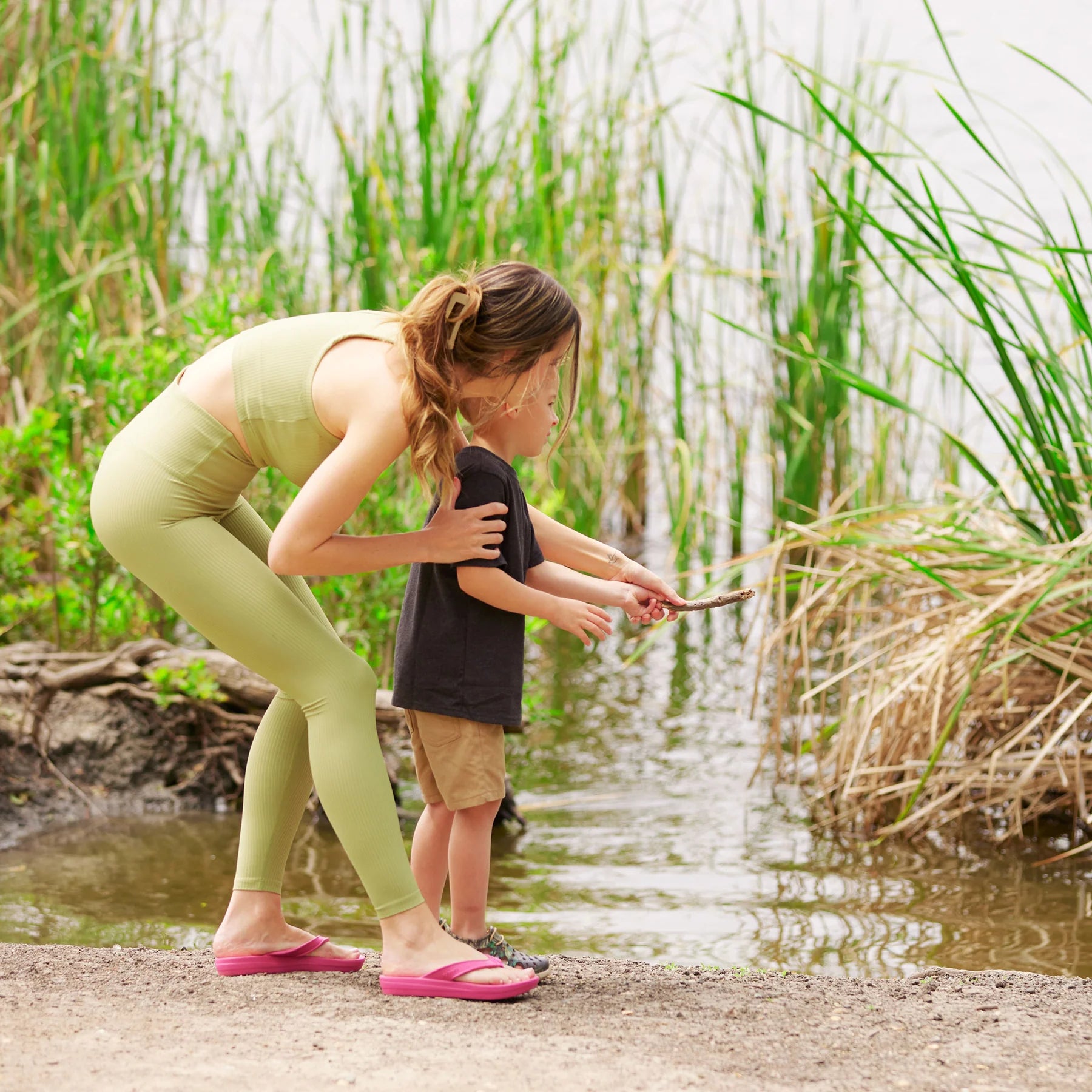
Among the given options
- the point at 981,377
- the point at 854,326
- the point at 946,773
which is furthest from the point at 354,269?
the point at 981,377

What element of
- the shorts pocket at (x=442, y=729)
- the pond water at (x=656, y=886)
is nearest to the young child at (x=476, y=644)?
the shorts pocket at (x=442, y=729)

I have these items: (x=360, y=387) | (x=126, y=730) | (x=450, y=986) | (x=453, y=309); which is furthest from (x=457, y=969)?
(x=126, y=730)

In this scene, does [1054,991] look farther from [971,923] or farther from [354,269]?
[354,269]

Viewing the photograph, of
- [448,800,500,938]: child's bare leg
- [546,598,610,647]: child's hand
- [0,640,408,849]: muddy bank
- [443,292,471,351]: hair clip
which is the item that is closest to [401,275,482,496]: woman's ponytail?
[443,292,471,351]: hair clip

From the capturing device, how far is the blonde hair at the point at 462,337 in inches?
75.2

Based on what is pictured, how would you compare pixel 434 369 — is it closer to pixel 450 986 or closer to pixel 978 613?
pixel 450 986

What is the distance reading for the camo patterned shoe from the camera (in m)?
2.17

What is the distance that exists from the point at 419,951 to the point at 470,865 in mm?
149

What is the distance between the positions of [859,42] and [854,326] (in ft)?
3.69

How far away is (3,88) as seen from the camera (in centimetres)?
541

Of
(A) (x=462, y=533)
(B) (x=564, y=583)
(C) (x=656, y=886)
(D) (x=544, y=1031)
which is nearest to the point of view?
(D) (x=544, y=1031)

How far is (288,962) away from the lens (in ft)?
7.14

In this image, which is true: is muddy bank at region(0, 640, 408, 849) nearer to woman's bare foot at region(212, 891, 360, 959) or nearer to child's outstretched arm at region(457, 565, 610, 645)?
woman's bare foot at region(212, 891, 360, 959)

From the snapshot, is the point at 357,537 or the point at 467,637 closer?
the point at 357,537
